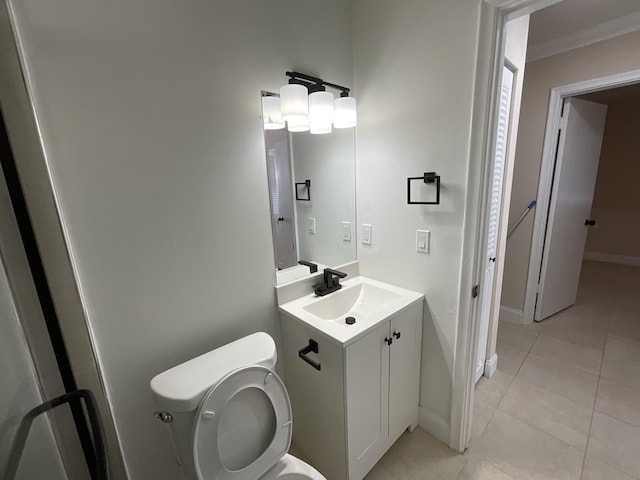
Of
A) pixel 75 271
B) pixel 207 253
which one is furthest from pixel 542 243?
pixel 75 271

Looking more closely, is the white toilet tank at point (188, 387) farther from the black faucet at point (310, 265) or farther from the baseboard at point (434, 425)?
the baseboard at point (434, 425)

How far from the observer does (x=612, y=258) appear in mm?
4234

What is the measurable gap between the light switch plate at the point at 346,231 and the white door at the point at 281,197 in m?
0.35

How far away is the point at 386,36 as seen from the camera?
135 centimetres

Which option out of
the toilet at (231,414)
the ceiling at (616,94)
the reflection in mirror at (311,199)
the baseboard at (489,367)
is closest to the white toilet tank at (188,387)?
the toilet at (231,414)

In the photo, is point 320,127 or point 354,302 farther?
point 354,302

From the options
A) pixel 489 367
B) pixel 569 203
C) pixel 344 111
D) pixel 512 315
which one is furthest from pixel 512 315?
pixel 344 111

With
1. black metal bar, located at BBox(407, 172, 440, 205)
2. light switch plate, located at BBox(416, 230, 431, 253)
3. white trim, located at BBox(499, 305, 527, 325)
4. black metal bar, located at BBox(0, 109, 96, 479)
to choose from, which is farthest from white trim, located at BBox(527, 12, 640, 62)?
black metal bar, located at BBox(0, 109, 96, 479)

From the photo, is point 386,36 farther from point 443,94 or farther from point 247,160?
point 247,160

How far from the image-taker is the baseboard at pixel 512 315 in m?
2.62

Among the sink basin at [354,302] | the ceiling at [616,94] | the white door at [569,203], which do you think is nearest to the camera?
the sink basin at [354,302]

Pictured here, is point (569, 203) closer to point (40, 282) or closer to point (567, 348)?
point (567, 348)

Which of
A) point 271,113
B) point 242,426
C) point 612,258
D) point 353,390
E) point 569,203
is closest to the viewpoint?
point 242,426

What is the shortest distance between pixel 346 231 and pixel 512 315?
210 cm
